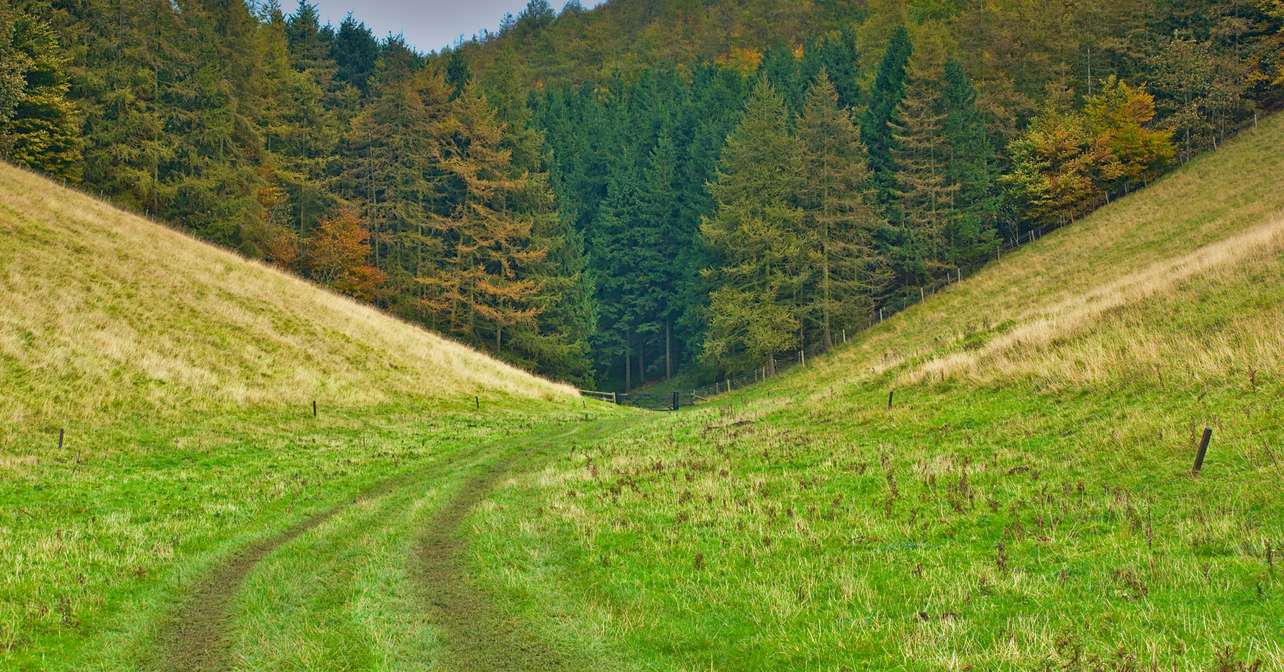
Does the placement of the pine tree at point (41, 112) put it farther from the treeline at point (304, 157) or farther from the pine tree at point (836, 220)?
the pine tree at point (836, 220)

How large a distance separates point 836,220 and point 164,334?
4616cm

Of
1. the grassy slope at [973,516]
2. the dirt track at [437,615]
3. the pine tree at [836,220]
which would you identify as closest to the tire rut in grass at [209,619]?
the dirt track at [437,615]

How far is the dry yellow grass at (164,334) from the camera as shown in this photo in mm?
26797

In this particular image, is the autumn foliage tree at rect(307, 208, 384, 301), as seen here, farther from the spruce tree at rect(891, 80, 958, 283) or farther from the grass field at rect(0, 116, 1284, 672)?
the spruce tree at rect(891, 80, 958, 283)

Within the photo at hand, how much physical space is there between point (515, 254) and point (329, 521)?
180 feet

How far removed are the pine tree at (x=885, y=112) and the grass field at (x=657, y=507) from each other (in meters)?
40.0

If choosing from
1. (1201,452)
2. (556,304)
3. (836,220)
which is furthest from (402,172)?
(1201,452)

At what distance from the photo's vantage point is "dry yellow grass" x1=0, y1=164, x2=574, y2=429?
87.9ft

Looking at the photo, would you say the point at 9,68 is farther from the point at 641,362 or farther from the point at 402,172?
the point at 641,362

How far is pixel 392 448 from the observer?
1009 inches

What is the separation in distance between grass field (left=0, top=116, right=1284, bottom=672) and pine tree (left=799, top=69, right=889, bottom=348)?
28444mm

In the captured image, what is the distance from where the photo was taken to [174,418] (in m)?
26.3

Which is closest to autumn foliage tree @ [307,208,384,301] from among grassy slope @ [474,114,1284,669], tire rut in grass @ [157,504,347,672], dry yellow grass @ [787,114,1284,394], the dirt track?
dry yellow grass @ [787,114,1284,394]

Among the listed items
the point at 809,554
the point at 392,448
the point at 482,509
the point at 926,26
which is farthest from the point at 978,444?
the point at 926,26
